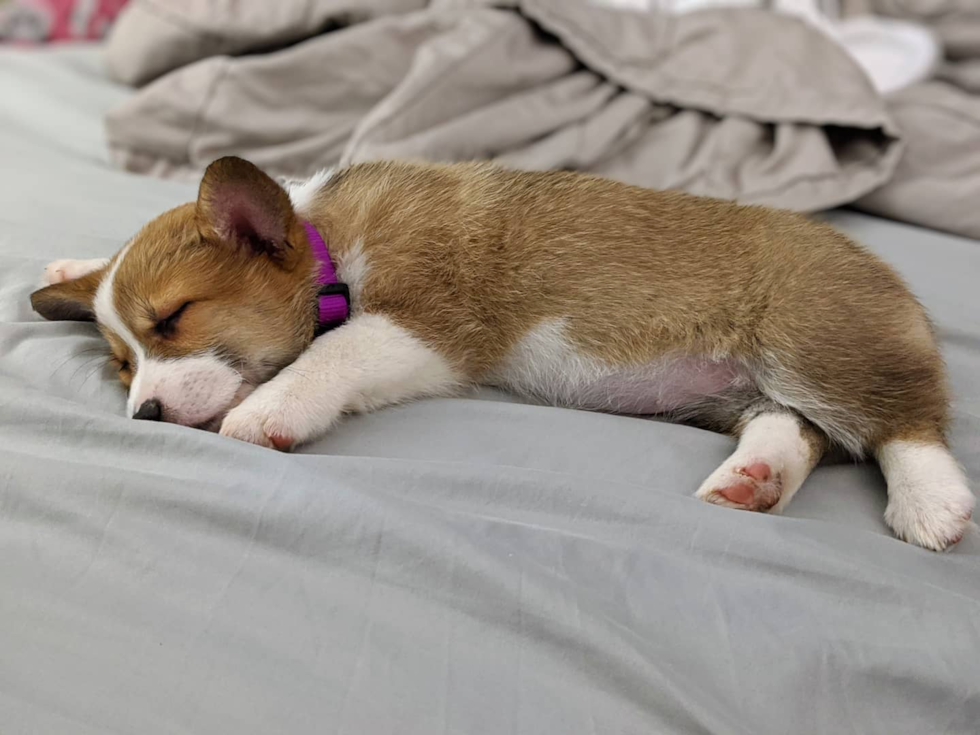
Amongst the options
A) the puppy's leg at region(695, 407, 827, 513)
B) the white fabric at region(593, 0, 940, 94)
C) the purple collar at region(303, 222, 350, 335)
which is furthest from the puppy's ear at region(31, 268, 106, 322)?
the white fabric at region(593, 0, 940, 94)

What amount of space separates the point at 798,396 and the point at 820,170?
1.04 metres

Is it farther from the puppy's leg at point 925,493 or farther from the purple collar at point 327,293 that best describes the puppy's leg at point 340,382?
the puppy's leg at point 925,493

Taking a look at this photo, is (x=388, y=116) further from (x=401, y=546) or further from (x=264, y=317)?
(x=401, y=546)

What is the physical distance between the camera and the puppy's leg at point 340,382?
1342 mm

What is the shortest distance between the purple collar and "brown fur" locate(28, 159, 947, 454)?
0.03m

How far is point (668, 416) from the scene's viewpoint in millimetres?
1635

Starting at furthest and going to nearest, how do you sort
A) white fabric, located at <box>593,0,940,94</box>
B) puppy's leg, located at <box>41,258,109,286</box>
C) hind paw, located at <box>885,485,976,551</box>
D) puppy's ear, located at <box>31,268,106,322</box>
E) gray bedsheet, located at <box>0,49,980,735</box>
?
white fabric, located at <box>593,0,940,94</box>, puppy's leg, located at <box>41,258,109,286</box>, puppy's ear, located at <box>31,268,106,322</box>, hind paw, located at <box>885,485,976,551</box>, gray bedsheet, located at <box>0,49,980,735</box>

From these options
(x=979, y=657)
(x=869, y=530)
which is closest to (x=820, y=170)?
(x=869, y=530)

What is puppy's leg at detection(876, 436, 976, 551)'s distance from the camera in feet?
3.93

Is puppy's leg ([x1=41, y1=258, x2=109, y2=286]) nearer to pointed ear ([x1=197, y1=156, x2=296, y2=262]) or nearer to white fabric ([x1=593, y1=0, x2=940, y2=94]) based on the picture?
pointed ear ([x1=197, y1=156, x2=296, y2=262])

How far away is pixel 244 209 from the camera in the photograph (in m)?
1.53

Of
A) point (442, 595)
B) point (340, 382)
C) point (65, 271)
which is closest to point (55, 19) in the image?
point (65, 271)

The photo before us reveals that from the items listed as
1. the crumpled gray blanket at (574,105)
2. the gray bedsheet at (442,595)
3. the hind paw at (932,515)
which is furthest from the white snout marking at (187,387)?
the hind paw at (932,515)

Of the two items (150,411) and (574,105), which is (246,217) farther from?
(574,105)
